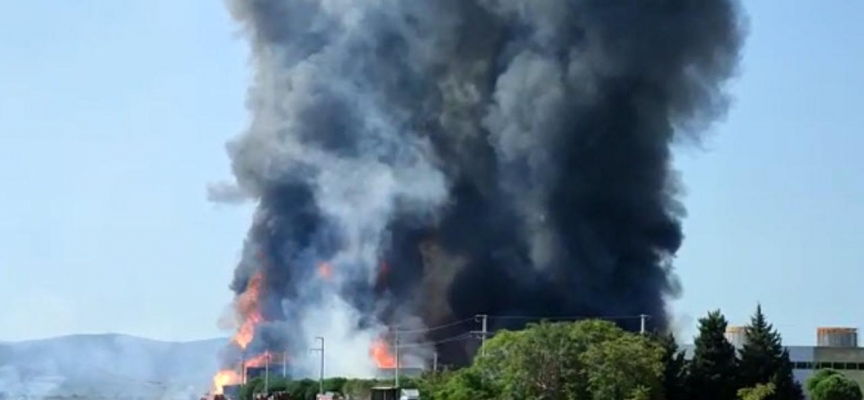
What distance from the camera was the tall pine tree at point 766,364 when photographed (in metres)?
68.1

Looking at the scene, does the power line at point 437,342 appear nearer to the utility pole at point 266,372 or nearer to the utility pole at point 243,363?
the utility pole at point 266,372

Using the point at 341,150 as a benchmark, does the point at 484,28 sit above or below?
above

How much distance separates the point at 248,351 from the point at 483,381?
49.0 m

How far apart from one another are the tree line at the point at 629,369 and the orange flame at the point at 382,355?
106 ft

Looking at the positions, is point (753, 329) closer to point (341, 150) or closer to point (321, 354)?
point (321, 354)

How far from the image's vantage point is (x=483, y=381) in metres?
70.1

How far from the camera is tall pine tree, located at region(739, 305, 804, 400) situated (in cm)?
6812

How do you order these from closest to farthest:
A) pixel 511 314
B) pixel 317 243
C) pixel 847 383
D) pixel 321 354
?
1. pixel 847 383
2. pixel 511 314
3. pixel 321 354
4. pixel 317 243

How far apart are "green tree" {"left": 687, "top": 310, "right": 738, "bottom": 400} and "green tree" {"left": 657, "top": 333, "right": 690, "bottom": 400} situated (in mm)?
388

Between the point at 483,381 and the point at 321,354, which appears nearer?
the point at 483,381

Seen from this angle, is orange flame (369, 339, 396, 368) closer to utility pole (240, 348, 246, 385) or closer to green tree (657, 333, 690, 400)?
utility pole (240, 348, 246, 385)

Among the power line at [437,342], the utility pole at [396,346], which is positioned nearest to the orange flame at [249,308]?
the utility pole at [396,346]

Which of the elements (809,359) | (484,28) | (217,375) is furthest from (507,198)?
(217,375)

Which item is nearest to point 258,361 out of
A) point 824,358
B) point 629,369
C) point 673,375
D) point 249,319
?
point 249,319
